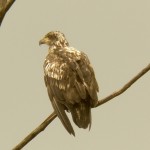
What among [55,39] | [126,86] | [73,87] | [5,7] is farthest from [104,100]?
[55,39]

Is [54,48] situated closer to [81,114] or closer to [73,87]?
[73,87]

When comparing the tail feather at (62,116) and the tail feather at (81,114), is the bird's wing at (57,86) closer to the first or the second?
the tail feather at (62,116)

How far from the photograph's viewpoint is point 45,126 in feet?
24.5

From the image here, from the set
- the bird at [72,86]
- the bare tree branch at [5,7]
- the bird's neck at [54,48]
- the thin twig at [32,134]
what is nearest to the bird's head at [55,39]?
the bird's neck at [54,48]

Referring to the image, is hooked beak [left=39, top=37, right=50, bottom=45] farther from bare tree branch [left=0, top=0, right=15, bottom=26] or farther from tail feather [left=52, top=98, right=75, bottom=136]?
bare tree branch [left=0, top=0, right=15, bottom=26]

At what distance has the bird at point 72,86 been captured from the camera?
8172mm

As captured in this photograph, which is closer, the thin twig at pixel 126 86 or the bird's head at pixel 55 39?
the thin twig at pixel 126 86

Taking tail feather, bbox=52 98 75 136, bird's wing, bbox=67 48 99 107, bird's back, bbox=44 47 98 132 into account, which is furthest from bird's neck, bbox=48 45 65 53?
tail feather, bbox=52 98 75 136

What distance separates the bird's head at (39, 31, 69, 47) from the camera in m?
10.5

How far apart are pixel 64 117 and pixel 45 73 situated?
3.97ft

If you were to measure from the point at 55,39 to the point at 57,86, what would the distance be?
2227 millimetres

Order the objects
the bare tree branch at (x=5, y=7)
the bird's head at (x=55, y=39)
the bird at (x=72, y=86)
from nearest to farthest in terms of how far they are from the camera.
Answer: the bare tree branch at (x=5, y=7), the bird at (x=72, y=86), the bird's head at (x=55, y=39)

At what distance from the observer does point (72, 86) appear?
8.31m

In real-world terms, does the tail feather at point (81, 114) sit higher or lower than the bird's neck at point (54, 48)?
lower
